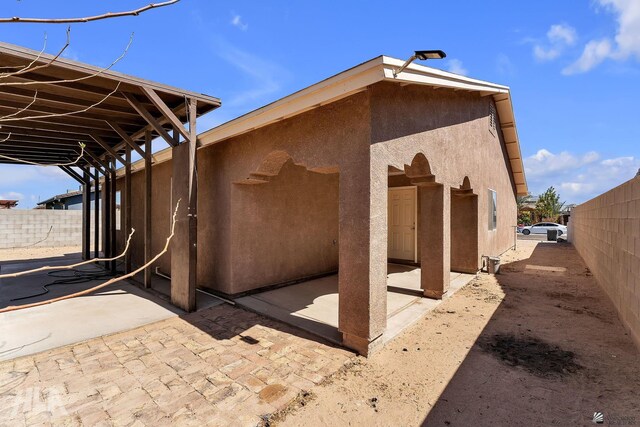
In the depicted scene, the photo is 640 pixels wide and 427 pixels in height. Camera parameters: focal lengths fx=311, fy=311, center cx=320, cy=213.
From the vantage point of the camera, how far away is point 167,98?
5.74 meters

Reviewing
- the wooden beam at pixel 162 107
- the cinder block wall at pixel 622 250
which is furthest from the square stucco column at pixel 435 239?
the wooden beam at pixel 162 107

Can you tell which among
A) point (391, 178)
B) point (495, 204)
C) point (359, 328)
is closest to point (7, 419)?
point (359, 328)

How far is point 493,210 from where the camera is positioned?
10266 millimetres

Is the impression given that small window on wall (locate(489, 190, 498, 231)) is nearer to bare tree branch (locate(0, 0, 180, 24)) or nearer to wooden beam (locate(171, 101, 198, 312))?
wooden beam (locate(171, 101, 198, 312))

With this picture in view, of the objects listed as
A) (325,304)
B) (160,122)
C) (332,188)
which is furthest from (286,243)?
(160,122)

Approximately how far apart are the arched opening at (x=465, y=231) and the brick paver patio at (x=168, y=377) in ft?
18.6

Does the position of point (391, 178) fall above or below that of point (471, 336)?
above

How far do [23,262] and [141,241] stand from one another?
4775 mm

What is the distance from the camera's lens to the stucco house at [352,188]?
3904mm

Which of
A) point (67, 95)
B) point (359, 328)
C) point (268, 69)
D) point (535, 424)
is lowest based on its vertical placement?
point (535, 424)

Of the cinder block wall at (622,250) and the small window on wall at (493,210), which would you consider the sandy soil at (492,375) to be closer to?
the cinder block wall at (622,250)

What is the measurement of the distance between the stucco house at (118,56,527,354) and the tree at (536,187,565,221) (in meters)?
33.8

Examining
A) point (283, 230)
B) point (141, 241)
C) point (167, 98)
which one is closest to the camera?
point (167, 98)

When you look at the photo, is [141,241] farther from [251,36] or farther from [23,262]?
[251,36]
